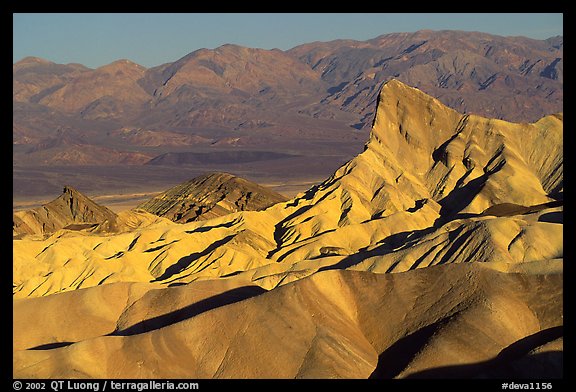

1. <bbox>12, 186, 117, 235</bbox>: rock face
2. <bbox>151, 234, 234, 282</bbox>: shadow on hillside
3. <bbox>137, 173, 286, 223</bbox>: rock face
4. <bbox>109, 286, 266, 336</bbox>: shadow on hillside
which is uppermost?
<bbox>109, 286, 266, 336</bbox>: shadow on hillside

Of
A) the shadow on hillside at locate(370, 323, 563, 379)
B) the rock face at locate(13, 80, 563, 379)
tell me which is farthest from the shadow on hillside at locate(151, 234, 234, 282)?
the shadow on hillside at locate(370, 323, 563, 379)

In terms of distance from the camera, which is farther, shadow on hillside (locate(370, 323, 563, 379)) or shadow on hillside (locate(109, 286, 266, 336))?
shadow on hillside (locate(109, 286, 266, 336))

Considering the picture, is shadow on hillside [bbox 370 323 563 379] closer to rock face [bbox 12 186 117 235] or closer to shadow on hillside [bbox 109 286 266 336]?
shadow on hillside [bbox 109 286 266 336]

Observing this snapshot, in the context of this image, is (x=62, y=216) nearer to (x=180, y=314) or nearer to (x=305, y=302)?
(x=180, y=314)

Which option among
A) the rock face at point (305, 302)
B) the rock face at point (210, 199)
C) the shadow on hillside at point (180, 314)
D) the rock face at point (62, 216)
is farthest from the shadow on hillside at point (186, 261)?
the rock face at point (62, 216)

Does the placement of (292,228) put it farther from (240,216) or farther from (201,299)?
(201,299)

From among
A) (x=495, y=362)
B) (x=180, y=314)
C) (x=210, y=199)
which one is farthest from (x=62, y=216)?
(x=495, y=362)

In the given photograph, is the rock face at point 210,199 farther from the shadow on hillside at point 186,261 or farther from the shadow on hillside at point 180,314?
the shadow on hillside at point 180,314

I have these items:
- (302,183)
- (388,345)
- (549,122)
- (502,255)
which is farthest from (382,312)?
(302,183)
